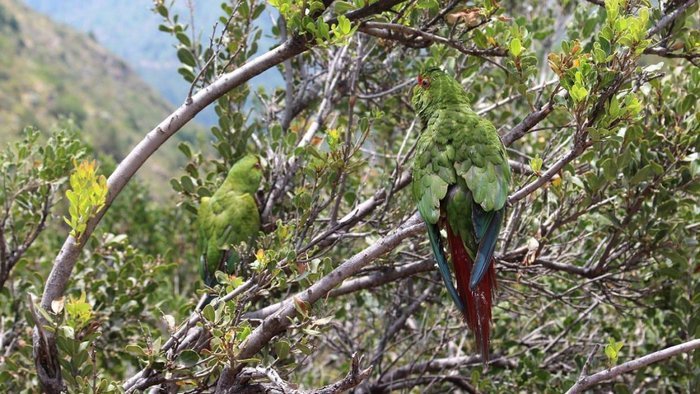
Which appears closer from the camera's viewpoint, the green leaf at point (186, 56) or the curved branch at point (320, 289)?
the curved branch at point (320, 289)

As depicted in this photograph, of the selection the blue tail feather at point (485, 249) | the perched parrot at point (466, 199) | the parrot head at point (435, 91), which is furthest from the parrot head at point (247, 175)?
the blue tail feather at point (485, 249)

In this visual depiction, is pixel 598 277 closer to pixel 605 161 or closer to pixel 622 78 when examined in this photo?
pixel 605 161

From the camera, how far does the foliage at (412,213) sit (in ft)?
6.84

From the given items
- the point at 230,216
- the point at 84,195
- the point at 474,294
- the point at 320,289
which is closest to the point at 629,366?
the point at 474,294

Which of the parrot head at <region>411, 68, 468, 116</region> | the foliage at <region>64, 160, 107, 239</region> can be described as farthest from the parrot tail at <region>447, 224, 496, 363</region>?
the foliage at <region>64, 160, 107, 239</region>

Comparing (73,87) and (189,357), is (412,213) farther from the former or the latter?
(73,87)

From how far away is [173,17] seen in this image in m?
3.37

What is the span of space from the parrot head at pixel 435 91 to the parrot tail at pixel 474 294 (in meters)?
0.61

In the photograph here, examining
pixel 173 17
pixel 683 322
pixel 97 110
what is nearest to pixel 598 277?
pixel 683 322

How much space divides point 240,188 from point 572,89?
1915 millimetres

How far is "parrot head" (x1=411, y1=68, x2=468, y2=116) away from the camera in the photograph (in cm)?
254

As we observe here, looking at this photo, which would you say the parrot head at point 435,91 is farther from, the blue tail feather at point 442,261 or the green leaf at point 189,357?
the green leaf at point 189,357

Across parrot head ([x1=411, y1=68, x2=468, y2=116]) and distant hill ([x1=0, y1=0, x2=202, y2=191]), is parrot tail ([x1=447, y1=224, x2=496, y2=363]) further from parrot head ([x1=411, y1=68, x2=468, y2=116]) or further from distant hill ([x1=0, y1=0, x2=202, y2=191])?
distant hill ([x1=0, y1=0, x2=202, y2=191])

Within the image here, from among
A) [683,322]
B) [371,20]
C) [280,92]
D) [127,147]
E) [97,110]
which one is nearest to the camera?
[371,20]
